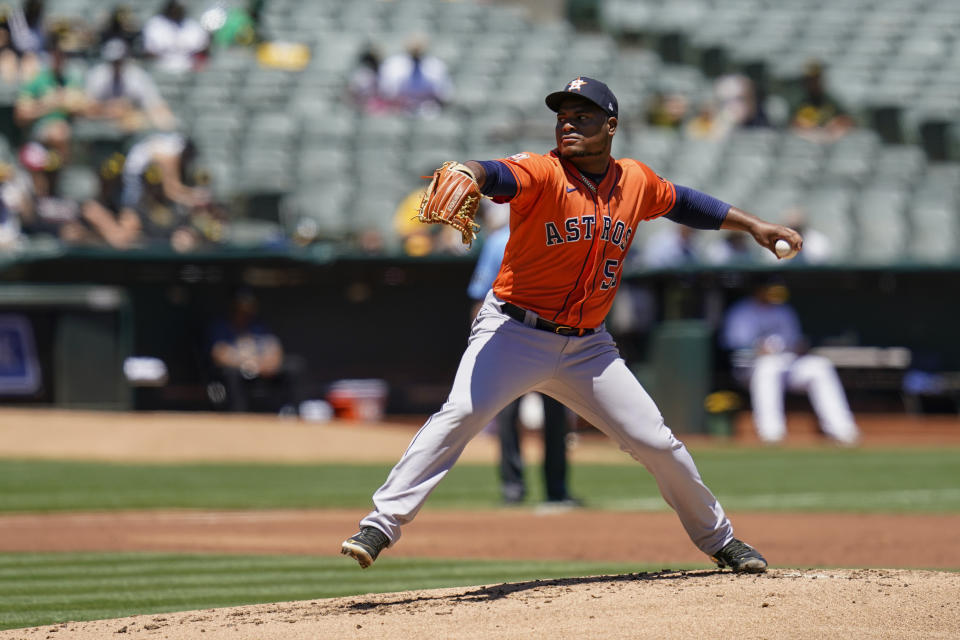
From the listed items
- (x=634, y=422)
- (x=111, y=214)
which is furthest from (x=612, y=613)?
(x=111, y=214)

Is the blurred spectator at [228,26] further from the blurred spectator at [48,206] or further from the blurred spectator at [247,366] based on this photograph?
the blurred spectator at [247,366]

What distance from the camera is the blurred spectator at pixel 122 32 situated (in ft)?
55.0

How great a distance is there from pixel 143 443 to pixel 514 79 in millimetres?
7857


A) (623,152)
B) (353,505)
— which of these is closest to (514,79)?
(623,152)

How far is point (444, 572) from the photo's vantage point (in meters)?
6.40

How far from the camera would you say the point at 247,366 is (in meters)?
13.8

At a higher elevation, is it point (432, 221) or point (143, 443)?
point (432, 221)

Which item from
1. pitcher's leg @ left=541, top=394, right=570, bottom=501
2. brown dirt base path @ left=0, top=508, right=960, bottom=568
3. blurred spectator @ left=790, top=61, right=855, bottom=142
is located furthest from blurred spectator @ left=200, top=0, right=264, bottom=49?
pitcher's leg @ left=541, top=394, right=570, bottom=501

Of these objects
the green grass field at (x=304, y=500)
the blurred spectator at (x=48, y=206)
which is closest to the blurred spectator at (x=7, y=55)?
the blurred spectator at (x=48, y=206)

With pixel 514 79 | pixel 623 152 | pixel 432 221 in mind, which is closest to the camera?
pixel 432 221

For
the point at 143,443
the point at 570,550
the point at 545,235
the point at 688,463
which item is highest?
the point at 545,235

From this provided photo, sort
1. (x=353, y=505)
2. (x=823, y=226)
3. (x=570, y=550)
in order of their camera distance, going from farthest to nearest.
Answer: (x=823, y=226) → (x=353, y=505) → (x=570, y=550)

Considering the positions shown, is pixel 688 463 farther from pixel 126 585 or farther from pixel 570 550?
pixel 126 585

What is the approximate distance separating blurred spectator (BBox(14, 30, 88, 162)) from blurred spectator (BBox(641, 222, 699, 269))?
615 centimetres
